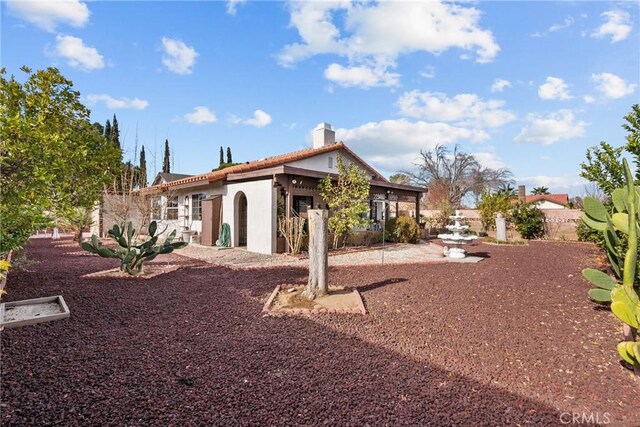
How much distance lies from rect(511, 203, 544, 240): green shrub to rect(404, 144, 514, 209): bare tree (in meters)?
15.6

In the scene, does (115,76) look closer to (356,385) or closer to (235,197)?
(235,197)

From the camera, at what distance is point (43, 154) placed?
4.38 m

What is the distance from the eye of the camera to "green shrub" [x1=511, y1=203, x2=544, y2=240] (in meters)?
16.5

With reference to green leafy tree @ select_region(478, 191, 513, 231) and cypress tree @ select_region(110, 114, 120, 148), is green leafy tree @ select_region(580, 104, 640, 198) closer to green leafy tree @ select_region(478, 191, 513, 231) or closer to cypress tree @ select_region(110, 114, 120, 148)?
cypress tree @ select_region(110, 114, 120, 148)

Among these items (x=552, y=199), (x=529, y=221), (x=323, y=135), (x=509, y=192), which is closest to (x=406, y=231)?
(x=323, y=135)

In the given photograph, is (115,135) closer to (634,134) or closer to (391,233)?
(391,233)

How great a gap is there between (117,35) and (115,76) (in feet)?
4.92

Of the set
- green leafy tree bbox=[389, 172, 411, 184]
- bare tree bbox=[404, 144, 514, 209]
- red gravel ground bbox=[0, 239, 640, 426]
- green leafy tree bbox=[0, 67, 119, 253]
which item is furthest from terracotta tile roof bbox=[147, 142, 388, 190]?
green leafy tree bbox=[389, 172, 411, 184]

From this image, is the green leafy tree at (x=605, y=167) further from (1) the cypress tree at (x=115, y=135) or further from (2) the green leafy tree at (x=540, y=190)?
(2) the green leafy tree at (x=540, y=190)

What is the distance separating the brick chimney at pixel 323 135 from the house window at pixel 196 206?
7.10 m

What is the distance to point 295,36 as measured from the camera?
33.0ft

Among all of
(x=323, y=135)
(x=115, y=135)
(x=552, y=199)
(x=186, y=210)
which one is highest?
(x=323, y=135)

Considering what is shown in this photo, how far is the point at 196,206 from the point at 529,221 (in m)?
17.6

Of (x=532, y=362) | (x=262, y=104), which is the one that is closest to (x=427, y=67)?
(x=262, y=104)
